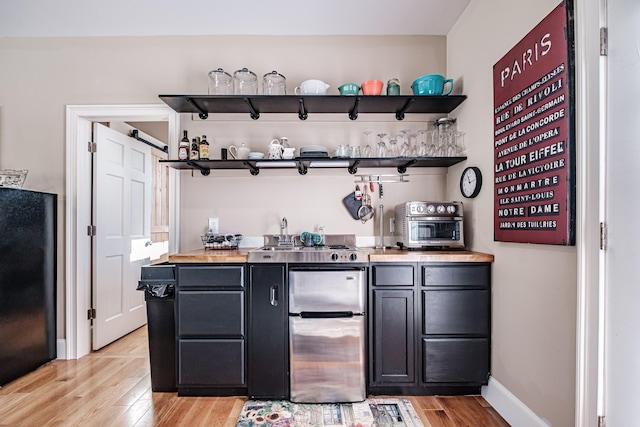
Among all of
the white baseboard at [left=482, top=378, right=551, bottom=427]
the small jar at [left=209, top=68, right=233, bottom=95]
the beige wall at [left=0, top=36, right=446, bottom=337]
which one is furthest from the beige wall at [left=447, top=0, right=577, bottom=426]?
the small jar at [left=209, top=68, right=233, bottom=95]

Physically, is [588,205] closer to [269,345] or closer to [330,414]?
[330,414]

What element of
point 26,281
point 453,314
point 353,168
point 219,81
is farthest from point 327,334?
point 26,281

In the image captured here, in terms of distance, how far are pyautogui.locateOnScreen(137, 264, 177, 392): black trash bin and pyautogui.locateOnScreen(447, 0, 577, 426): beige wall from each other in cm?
211

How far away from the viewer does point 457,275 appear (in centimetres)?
211

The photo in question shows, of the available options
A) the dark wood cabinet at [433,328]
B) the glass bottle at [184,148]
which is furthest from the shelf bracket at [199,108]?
the dark wood cabinet at [433,328]

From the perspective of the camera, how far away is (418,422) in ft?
6.12

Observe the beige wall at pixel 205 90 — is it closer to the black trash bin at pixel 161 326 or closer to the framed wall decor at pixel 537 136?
the black trash bin at pixel 161 326

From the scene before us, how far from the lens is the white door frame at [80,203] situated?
2723mm

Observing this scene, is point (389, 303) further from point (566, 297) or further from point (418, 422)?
point (566, 297)

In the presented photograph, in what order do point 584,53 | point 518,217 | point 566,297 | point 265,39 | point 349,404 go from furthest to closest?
point 265,39, point 349,404, point 518,217, point 566,297, point 584,53

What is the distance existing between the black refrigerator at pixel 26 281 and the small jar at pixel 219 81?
5.22 ft

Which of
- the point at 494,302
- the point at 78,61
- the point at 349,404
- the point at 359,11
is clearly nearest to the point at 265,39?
the point at 359,11

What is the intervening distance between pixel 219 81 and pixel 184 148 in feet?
1.95

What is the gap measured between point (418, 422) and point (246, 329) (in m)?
1.15
